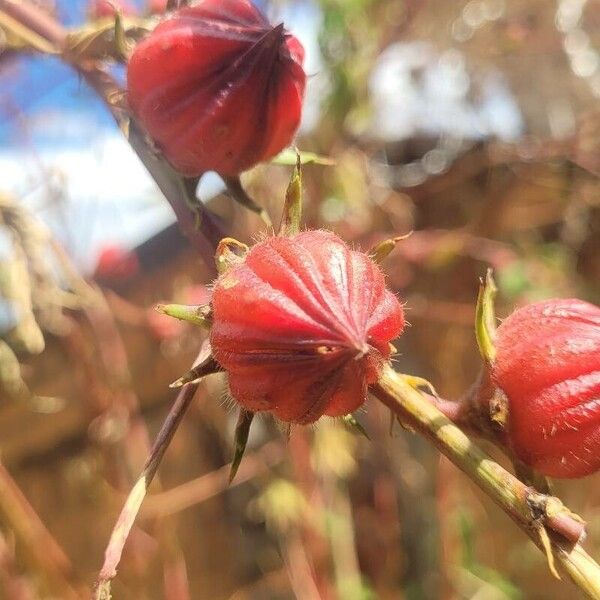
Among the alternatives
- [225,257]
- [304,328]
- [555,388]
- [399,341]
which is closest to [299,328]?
[304,328]

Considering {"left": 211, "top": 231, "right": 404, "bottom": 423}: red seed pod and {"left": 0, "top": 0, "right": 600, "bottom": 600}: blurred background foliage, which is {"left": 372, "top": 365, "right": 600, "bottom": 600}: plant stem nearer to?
{"left": 211, "top": 231, "right": 404, "bottom": 423}: red seed pod

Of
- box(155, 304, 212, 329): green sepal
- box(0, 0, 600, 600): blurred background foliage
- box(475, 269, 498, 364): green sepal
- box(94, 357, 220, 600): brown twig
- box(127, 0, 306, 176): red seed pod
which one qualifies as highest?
box(127, 0, 306, 176): red seed pod

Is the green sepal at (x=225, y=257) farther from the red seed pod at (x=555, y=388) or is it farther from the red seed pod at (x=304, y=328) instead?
the red seed pod at (x=555, y=388)

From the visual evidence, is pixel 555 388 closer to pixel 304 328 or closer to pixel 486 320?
pixel 486 320

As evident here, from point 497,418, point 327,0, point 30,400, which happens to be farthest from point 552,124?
point 497,418

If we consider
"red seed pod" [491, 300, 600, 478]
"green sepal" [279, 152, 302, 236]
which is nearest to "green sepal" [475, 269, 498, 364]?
"red seed pod" [491, 300, 600, 478]

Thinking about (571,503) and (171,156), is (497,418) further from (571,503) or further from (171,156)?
(571,503)
